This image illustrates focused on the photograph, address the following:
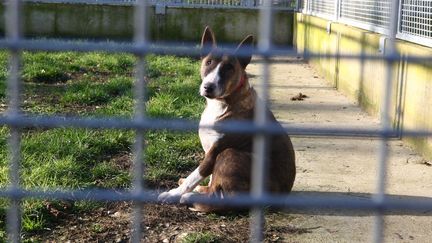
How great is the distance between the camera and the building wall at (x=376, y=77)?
17.6 ft

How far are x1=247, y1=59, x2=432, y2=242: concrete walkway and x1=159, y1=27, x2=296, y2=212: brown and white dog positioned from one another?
0.72 ft

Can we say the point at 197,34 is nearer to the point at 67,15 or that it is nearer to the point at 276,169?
the point at 67,15

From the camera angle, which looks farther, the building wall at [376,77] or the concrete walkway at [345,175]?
the building wall at [376,77]

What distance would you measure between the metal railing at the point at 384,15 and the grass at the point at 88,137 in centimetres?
172

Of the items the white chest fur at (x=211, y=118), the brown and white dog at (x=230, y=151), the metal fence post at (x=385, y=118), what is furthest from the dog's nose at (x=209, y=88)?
the metal fence post at (x=385, y=118)

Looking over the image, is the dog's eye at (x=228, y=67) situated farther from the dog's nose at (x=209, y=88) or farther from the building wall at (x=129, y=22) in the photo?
the building wall at (x=129, y=22)

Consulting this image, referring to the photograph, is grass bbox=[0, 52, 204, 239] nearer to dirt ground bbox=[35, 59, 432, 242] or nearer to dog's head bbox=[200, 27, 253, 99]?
dirt ground bbox=[35, 59, 432, 242]

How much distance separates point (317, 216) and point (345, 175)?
0.99m

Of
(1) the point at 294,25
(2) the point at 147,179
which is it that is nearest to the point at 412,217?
(2) the point at 147,179

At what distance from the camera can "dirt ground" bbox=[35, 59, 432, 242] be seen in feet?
11.5

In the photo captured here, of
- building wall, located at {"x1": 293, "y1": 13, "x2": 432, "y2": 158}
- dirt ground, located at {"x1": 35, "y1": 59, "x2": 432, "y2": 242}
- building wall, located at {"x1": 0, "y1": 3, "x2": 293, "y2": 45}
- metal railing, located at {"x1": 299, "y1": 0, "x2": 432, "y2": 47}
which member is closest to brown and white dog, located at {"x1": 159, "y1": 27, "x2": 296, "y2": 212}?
dirt ground, located at {"x1": 35, "y1": 59, "x2": 432, "y2": 242}

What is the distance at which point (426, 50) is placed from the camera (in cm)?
539

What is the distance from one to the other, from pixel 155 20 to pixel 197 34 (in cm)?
75

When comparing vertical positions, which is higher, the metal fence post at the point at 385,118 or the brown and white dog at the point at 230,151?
the metal fence post at the point at 385,118
